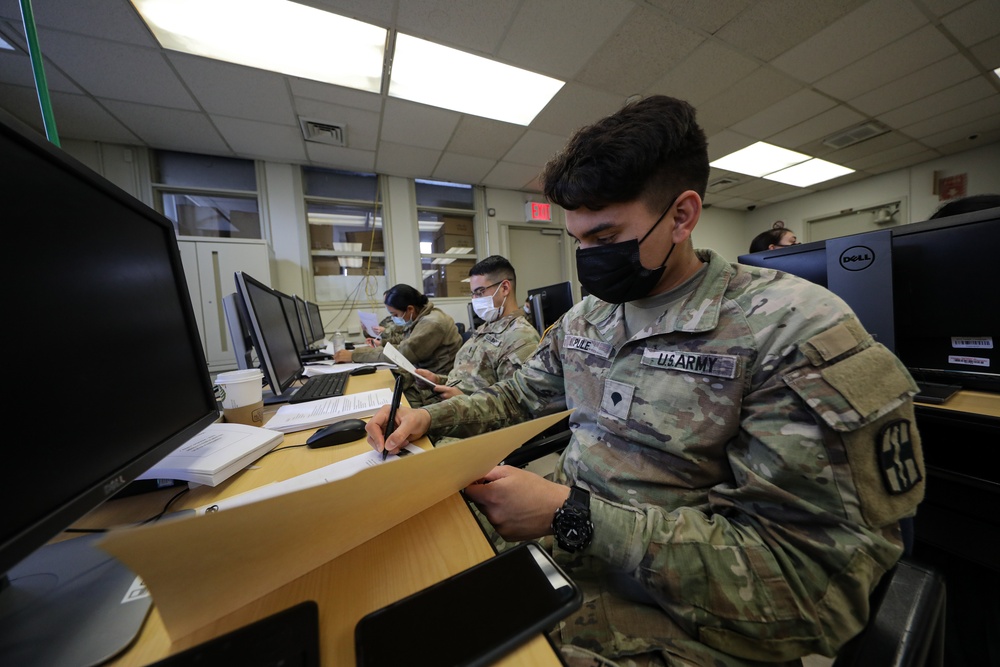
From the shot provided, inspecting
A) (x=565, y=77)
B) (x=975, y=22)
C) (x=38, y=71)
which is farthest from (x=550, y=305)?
Answer: (x=975, y=22)

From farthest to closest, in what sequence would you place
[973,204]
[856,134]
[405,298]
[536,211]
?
[536,211] → [856,134] → [405,298] → [973,204]

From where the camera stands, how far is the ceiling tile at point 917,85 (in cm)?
266

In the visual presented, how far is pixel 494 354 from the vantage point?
5.36 ft

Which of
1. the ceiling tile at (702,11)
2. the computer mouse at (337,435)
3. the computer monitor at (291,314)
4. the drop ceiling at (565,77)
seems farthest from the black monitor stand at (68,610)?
the ceiling tile at (702,11)

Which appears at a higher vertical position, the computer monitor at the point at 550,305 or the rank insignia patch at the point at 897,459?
the computer monitor at the point at 550,305

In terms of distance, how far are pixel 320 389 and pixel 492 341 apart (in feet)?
2.59

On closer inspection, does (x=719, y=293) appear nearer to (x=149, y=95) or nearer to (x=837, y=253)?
(x=837, y=253)

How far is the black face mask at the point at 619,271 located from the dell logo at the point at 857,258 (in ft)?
2.34

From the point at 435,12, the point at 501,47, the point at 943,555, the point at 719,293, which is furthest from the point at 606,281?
the point at 501,47

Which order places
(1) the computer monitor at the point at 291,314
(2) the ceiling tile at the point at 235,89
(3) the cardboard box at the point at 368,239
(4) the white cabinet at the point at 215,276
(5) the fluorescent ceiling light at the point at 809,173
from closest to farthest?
(1) the computer monitor at the point at 291,314, (2) the ceiling tile at the point at 235,89, (4) the white cabinet at the point at 215,276, (3) the cardboard box at the point at 368,239, (5) the fluorescent ceiling light at the point at 809,173

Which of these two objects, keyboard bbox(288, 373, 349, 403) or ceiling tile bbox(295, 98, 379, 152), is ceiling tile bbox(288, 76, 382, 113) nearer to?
ceiling tile bbox(295, 98, 379, 152)

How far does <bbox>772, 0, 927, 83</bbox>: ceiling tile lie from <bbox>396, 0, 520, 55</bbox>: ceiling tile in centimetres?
206

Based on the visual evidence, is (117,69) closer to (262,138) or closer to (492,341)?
(262,138)

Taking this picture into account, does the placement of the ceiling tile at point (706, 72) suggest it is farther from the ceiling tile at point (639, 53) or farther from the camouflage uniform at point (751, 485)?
Result: the camouflage uniform at point (751, 485)
